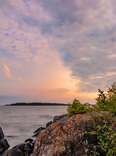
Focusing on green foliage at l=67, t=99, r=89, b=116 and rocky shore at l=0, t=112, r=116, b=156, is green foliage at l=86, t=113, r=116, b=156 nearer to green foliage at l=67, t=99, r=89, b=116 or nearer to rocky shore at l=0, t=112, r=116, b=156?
rocky shore at l=0, t=112, r=116, b=156

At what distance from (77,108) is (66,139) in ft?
5.70

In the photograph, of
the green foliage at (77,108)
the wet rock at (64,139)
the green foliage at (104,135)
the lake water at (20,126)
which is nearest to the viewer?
the green foliage at (104,135)

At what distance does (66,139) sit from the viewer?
617 cm

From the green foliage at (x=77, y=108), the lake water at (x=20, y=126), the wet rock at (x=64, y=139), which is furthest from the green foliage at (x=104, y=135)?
the lake water at (x=20, y=126)

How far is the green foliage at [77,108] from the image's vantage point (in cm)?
760

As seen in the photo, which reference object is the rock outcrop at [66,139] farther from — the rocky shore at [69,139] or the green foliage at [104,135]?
the green foliage at [104,135]

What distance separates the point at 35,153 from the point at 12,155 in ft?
18.4

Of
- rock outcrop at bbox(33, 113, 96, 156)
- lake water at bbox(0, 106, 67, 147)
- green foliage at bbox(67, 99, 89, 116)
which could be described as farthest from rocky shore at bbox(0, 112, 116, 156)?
lake water at bbox(0, 106, 67, 147)

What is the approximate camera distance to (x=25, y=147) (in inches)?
508

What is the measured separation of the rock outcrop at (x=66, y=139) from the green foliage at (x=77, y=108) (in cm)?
72

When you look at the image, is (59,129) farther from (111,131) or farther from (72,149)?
(111,131)

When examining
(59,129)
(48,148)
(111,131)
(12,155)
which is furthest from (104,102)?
(12,155)

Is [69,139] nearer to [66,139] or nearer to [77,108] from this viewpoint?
[66,139]

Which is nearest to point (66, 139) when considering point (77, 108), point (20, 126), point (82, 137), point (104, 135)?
point (82, 137)
